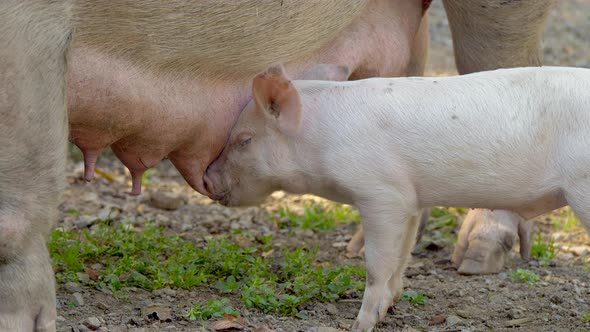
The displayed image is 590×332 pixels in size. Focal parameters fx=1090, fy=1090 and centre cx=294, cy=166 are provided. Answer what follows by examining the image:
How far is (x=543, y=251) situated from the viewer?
4410 millimetres

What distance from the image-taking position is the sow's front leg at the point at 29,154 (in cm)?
286

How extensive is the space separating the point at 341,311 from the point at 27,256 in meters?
1.10

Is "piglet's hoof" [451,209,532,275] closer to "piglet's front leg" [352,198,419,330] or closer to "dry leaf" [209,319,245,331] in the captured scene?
"piglet's front leg" [352,198,419,330]

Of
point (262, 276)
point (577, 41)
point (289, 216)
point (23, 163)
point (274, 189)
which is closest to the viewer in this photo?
point (23, 163)

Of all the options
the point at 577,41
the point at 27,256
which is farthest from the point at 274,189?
the point at 577,41

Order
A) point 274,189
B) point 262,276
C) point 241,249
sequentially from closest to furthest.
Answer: point 274,189 → point 262,276 → point 241,249

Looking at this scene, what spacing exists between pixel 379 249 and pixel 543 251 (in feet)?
4.49

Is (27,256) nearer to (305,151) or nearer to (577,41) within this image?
(305,151)

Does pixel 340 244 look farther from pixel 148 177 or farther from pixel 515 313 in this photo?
pixel 148 177

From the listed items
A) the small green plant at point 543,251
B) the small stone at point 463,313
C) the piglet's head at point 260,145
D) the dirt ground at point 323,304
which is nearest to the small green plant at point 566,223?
the dirt ground at point 323,304

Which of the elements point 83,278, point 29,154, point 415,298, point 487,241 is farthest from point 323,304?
point 29,154

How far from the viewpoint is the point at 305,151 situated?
3.37 meters

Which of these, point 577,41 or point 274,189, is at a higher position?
point 274,189

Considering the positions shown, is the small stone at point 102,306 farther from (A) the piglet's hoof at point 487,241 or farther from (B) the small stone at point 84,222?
(A) the piglet's hoof at point 487,241
